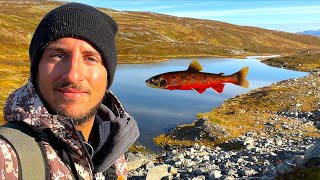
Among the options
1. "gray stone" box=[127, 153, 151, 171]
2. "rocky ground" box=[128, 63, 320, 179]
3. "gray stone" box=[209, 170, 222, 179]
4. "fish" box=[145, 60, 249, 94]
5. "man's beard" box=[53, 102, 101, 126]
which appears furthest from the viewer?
"gray stone" box=[127, 153, 151, 171]

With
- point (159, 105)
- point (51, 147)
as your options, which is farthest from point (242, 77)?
point (159, 105)

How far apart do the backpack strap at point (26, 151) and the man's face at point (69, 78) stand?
628mm

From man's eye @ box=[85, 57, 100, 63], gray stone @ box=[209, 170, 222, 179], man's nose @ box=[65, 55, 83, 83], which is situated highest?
man's eye @ box=[85, 57, 100, 63]

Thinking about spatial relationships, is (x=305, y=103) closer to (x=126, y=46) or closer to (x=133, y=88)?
(x=133, y=88)

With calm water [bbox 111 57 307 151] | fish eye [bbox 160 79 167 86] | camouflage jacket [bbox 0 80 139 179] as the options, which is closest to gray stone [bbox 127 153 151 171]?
calm water [bbox 111 57 307 151]

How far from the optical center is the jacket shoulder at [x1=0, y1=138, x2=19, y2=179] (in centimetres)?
273

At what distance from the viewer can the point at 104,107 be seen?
16.1 feet

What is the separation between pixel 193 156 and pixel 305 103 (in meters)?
24.4

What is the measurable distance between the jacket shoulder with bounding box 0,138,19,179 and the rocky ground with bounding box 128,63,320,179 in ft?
39.8

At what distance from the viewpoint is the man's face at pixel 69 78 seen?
370cm

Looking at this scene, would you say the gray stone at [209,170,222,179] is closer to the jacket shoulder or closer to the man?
the man

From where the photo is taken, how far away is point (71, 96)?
12.3 feet

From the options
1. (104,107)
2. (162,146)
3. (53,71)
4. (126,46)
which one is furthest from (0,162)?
(126,46)

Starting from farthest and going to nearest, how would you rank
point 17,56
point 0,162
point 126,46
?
point 126,46 → point 17,56 → point 0,162
